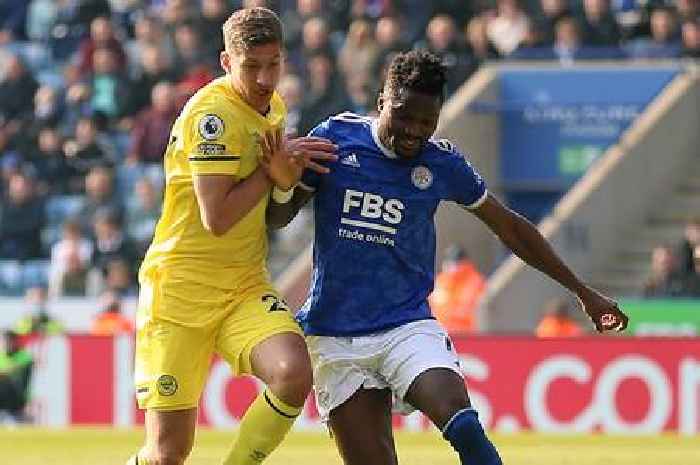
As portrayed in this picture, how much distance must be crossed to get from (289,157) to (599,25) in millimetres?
13315

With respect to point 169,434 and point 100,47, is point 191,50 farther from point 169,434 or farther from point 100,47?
point 169,434

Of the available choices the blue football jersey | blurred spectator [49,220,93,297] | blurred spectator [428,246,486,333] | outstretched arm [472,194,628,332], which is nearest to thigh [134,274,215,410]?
the blue football jersey

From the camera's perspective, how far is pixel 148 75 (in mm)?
22344

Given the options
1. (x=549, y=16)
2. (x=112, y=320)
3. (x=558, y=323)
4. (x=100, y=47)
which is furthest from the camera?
(x=100, y=47)

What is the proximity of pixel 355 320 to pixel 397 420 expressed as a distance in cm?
956

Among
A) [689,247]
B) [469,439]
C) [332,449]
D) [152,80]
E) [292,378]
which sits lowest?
[332,449]

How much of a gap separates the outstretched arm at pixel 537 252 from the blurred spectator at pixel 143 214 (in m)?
13.0

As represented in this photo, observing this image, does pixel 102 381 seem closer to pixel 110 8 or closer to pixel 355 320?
pixel 110 8

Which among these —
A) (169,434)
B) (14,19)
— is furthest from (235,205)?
(14,19)

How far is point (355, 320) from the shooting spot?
8203 mm

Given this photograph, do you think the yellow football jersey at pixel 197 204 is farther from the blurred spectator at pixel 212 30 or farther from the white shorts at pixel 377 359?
the blurred spectator at pixel 212 30

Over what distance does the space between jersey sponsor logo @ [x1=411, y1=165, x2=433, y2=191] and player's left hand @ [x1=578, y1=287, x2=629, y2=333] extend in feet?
2.59

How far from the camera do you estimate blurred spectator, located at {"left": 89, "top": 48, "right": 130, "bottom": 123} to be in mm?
22656

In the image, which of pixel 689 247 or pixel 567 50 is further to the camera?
pixel 567 50
